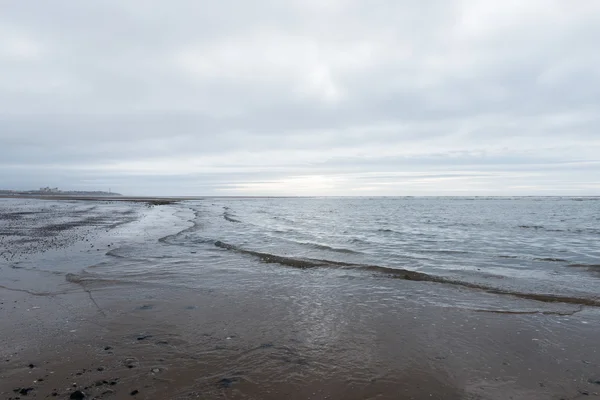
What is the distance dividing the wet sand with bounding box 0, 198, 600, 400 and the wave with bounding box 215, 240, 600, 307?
654 mm

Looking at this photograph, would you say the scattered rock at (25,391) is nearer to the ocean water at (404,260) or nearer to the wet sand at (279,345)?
the wet sand at (279,345)

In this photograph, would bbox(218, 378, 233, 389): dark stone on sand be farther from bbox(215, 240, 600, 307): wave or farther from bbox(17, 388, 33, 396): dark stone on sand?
bbox(215, 240, 600, 307): wave

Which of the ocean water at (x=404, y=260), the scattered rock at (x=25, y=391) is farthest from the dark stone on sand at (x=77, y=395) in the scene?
the ocean water at (x=404, y=260)

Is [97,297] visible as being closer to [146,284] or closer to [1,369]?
[146,284]

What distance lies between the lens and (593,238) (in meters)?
21.5

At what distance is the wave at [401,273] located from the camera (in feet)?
30.0

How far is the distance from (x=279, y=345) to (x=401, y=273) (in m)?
7.04

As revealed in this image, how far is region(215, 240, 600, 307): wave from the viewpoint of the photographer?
914cm

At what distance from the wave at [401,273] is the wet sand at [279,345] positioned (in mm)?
654

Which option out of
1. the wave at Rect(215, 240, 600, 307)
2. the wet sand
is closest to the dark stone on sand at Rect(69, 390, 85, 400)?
the wet sand

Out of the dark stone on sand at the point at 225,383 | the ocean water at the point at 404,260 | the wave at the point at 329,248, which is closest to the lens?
the dark stone on sand at the point at 225,383

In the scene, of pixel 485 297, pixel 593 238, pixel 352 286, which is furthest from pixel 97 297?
pixel 593 238

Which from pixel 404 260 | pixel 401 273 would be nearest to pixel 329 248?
pixel 404 260

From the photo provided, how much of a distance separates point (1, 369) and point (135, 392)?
2219 mm
